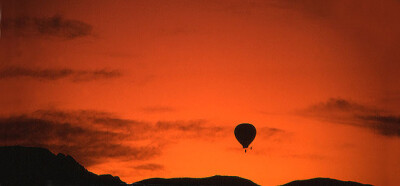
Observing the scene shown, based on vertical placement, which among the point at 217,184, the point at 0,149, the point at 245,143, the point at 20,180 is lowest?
the point at 20,180

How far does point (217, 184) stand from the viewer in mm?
168000

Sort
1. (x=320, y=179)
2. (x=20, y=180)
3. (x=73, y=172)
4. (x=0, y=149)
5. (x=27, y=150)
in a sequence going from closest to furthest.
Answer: (x=20, y=180) → (x=0, y=149) → (x=27, y=150) → (x=73, y=172) → (x=320, y=179)

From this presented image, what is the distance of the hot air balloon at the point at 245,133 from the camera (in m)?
47.9

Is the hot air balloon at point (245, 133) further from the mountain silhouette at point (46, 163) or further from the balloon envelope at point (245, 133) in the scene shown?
the mountain silhouette at point (46, 163)

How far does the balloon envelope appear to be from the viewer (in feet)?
157

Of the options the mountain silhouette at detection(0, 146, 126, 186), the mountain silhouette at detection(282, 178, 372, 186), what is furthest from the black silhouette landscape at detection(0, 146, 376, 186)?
the mountain silhouette at detection(282, 178, 372, 186)

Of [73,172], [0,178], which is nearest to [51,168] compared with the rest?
[73,172]

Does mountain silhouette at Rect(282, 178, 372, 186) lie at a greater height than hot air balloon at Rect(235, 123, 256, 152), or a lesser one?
greater

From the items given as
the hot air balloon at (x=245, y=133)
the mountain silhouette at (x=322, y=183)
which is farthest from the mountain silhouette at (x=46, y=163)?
the mountain silhouette at (x=322, y=183)

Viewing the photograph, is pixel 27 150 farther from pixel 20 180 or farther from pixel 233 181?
pixel 233 181

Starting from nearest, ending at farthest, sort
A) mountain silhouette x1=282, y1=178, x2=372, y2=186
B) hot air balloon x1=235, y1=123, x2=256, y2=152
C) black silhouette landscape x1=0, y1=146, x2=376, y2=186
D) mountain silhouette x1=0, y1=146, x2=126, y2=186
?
black silhouette landscape x1=0, y1=146, x2=376, y2=186 < hot air balloon x1=235, y1=123, x2=256, y2=152 < mountain silhouette x1=0, y1=146, x2=126, y2=186 < mountain silhouette x1=282, y1=178, x2=372, y2=186

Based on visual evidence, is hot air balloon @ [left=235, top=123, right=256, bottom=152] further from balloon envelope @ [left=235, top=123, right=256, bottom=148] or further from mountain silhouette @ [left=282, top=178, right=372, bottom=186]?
mountain silhouette @ [left=282, top=178, right=372, bottom=186]

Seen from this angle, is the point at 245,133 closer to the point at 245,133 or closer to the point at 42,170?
the point at 245,133

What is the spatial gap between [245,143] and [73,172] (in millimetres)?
39547
